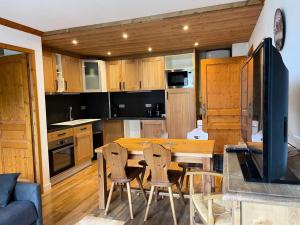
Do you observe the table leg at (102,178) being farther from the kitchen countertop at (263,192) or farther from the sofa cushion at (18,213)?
the kitchen countertop at (263,192)

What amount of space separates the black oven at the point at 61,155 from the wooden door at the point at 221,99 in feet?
8.52

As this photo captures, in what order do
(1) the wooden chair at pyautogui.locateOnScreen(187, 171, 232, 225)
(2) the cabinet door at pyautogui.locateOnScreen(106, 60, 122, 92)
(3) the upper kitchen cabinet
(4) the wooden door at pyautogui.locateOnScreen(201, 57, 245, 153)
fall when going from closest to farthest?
(1) the wooden chair at pyautogui.locateOnScreen(187, 171, 232, 225), (4) the wooden door at pyautogui.locateOnScreen(201, 57, 245, 153), (3) the upper kitchen cabinet, (2) the cabinet door at pyautogui.locateOnScreen(106, 60, 122, 92)

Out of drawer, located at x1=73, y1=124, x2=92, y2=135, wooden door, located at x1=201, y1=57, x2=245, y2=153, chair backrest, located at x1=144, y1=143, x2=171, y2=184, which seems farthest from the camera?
wooden door, located at x1=201, y1=57, x2=245, y2=153

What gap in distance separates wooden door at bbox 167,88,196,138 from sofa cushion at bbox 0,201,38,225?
128 inches

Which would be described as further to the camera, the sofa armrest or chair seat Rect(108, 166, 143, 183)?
chair seat Rect(108, 166, 143, 183)

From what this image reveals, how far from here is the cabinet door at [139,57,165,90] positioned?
4957 mm

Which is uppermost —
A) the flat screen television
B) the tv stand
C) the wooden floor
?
the flat screen television

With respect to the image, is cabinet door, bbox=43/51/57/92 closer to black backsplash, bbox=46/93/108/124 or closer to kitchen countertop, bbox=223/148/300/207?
black backsplash, bbox=46/93/108/124

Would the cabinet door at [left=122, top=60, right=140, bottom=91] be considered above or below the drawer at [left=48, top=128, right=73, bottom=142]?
above

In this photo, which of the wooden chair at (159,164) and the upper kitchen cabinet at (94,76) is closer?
the wooden chair at (159,164)

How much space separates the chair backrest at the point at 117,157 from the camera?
2.56 meters

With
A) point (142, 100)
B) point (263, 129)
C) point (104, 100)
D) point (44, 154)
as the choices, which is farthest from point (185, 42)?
point (263, 129)

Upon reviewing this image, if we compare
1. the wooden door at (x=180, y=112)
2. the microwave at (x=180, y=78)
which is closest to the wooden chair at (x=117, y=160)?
the wooden door at (x=180, y=112)

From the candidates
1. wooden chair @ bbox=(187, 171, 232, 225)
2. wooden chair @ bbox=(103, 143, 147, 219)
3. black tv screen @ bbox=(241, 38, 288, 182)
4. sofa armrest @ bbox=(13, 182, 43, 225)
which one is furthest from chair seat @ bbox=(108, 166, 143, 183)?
black tv screen @ bbox=(241, 38, 288, 182)
